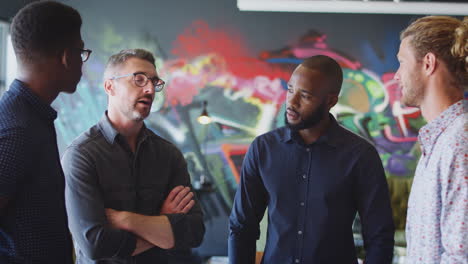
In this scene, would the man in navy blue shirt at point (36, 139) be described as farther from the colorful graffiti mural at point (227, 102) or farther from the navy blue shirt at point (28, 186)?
the colorful graffiti mural at point (227, 102)

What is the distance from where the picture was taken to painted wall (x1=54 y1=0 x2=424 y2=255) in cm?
577

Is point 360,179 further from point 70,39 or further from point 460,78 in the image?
point 70,39

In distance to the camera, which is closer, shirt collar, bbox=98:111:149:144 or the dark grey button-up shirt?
the dark grey button-up shirt

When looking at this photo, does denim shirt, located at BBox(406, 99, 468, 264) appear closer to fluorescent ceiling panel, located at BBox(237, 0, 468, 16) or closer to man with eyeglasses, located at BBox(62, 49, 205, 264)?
man with eyeglasses, located at BBox(62, 49, 205, 264)

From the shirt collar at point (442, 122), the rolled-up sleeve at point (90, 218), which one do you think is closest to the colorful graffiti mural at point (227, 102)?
the rolled-up sleeve at point (90, 218)

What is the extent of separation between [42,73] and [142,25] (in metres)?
4.63

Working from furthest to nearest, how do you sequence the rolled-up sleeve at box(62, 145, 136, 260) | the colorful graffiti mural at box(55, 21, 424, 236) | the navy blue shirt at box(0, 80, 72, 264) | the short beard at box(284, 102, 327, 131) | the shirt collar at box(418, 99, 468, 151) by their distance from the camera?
the colorful graffiti mural at box(55, 21, 424, 236)
the short beard at box(284, 102, 327, 131)
the rolled-up sleeve at box(62, 145, 136, 260)
the shirt collar at box(418, 99, 468, 151)
the navy blue shirt at box(0, 80, 72, 264)

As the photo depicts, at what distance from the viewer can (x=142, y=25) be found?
581cm

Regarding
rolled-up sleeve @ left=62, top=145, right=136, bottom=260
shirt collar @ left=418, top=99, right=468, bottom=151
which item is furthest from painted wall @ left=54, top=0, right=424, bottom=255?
shirt collar @ left=418, top=99, right=468, bottom=151

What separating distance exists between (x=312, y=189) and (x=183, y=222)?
0.56 metres

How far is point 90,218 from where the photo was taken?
178cm

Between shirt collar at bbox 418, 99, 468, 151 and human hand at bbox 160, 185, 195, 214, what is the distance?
3.25 ft

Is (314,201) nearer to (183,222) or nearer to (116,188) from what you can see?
(183,222)

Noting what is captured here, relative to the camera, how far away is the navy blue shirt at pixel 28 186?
1216 millimetres
